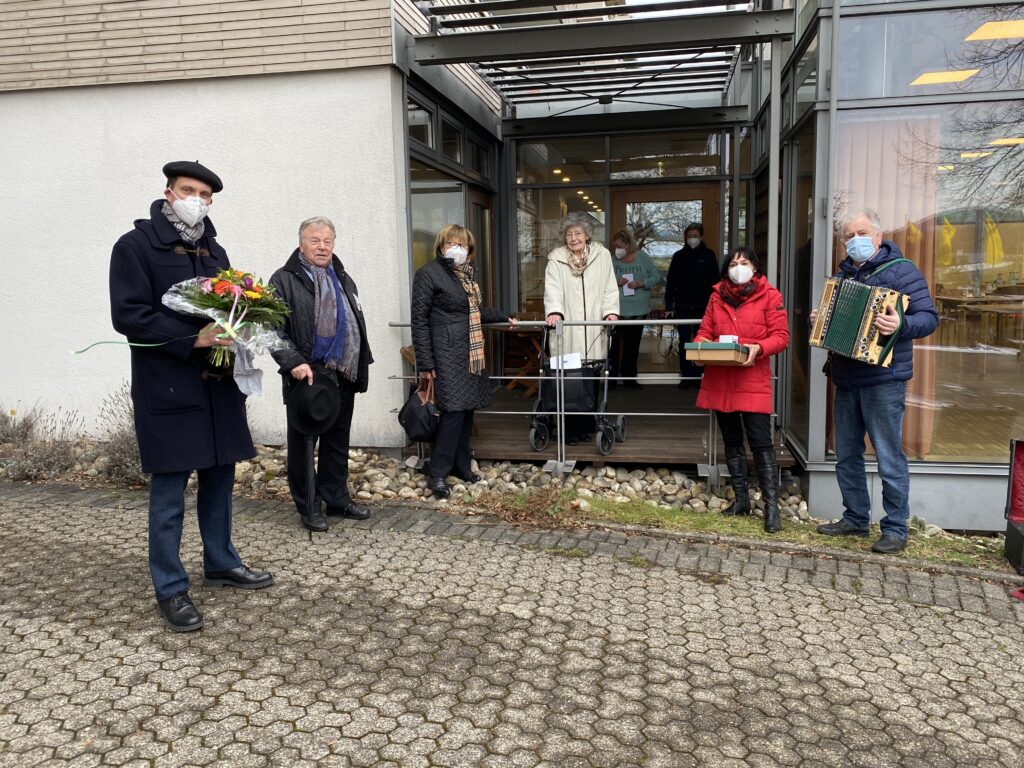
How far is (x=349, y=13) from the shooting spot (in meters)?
6.50

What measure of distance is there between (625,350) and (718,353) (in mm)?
4493

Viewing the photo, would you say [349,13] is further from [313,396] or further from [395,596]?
[395,596]

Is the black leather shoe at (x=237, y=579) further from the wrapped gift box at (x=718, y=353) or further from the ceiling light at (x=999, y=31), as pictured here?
the ceiling light at (x=999, y=31)

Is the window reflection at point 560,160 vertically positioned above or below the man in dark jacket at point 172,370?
above

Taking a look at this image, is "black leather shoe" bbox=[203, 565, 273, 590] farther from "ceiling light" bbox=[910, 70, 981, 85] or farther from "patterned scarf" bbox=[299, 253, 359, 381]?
"ceiling light" bbox=[910, 70, 981, 85]

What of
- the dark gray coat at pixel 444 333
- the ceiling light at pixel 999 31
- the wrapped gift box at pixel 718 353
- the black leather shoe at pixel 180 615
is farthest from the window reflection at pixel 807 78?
the black leather shoe at pixel 180 615

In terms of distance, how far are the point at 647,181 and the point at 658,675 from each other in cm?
785

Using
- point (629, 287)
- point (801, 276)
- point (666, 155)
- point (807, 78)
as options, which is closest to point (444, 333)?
point (801, 276)

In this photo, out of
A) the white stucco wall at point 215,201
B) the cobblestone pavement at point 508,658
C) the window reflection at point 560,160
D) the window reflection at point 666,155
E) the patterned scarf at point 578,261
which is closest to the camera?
the cobblestone pavement at point 508,658

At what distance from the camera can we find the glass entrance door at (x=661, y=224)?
10.1 metres

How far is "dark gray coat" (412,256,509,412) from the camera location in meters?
5.64

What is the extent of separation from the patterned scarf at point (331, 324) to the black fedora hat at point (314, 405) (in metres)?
0.13

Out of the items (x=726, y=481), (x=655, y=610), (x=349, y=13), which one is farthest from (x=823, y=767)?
(x=349, y=13)

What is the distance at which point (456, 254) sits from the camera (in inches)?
222
